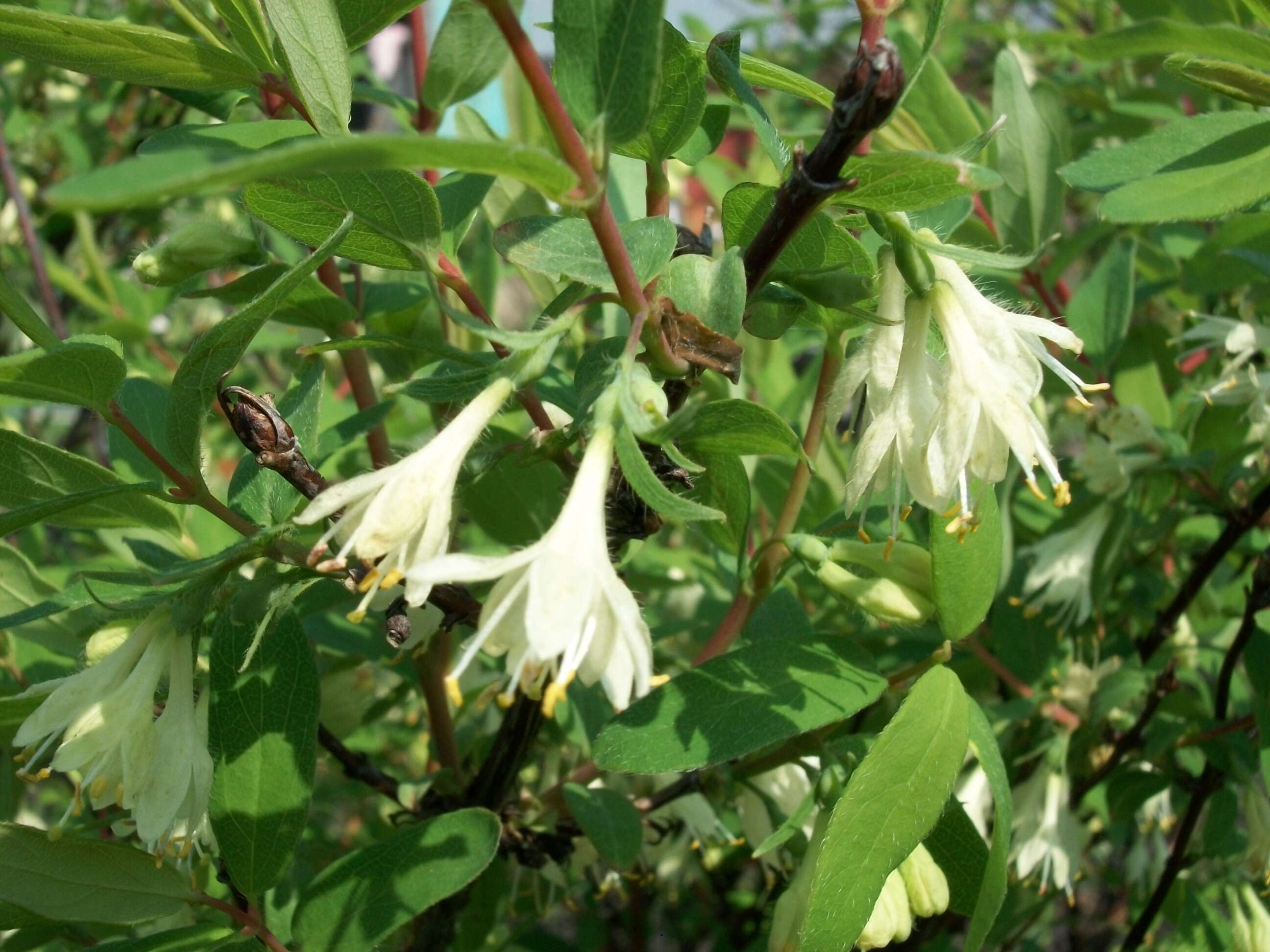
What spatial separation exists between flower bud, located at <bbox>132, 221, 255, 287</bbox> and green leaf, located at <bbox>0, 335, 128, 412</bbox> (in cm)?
20

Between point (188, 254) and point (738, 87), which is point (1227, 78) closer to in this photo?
point (738, 87)

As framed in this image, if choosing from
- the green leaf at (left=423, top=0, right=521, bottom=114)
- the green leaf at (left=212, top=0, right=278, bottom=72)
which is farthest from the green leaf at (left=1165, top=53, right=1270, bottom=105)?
the green leaf at (left=212, top=0, right=278, bottom=72)

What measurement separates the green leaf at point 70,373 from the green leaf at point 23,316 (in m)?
0.04

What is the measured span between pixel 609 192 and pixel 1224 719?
3.72 feet

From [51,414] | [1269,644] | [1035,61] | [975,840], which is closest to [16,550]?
[975,840]

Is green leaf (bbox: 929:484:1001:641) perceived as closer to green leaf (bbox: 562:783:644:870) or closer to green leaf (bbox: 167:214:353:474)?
green leaf (bbox: 562:783:644:870)

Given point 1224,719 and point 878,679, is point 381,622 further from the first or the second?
point 1224,719

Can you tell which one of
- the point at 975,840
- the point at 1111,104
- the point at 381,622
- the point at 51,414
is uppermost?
the point at 1111,104

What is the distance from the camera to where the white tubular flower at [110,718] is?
0.94 m

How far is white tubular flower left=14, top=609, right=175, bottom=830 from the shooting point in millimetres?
940

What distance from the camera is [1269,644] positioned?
1393 millimetres

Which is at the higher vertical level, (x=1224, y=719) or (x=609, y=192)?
(x=609, y=192)

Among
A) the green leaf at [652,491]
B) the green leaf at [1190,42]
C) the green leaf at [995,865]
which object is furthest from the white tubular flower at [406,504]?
the green leaf at [1190,42]

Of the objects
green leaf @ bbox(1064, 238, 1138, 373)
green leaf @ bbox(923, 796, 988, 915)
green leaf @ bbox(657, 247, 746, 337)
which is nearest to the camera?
green leaf @ bbox(657, 247, 746, 337)
